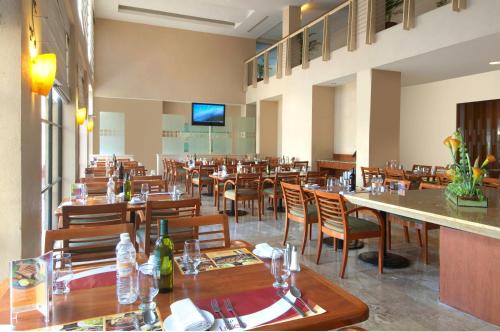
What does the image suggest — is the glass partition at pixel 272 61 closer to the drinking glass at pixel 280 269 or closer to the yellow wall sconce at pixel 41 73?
the yellow wall sconce at pixel 41 73

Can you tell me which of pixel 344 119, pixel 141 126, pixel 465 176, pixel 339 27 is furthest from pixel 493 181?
pixel 141 126

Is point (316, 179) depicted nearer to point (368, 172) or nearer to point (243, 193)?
point (243, 193)

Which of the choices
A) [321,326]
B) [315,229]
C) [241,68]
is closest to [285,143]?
[241,68]

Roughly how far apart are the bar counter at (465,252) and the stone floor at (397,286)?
4.8 inches

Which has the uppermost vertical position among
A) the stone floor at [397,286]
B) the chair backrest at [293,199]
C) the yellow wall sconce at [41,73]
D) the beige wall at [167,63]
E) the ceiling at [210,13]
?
the ceiling at [210,13]

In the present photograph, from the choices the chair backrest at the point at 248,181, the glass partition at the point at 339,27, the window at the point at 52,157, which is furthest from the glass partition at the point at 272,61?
the window at the point at 52,157

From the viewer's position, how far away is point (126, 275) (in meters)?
1.34

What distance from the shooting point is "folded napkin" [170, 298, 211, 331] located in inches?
42.4

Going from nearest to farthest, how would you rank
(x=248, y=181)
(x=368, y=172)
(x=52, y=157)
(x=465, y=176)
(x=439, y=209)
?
(x=439, y=209) < (x=465, y=176) < (x=52, y=157) < (x=248, y=181) < (x=368, y=172)

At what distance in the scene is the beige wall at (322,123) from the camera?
9.23 meters

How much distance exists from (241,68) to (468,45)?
8686mm

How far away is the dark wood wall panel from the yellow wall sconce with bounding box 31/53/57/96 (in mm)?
7841

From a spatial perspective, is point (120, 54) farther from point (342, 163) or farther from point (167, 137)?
point (342, 163)

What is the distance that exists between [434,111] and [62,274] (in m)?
9.50
